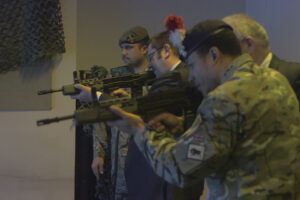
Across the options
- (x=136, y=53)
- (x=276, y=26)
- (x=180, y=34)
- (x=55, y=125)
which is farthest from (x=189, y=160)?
(x=55, y=125)

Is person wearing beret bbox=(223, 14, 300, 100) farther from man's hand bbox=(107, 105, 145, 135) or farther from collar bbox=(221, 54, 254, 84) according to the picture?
Answer: man's hand bbox=(107, 105, 145, 135)

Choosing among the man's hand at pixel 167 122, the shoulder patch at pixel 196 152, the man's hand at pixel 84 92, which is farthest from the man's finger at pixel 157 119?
the man's hand at pixel 84 92

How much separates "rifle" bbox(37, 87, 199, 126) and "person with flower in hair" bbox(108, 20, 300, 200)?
133 millimetres

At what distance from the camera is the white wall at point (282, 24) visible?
2.01 m

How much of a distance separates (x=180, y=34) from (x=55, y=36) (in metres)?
1.70

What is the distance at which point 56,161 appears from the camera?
2.69 metres

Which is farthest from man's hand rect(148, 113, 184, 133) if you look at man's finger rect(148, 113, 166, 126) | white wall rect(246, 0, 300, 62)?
white wall rect(246, 0, 300, 62)

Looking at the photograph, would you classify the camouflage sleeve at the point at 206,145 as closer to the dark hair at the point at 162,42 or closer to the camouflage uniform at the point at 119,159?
the dark hair at the point at 162,42

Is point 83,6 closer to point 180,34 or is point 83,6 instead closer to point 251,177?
point 180,34

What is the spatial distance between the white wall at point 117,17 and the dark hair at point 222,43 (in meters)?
1.93

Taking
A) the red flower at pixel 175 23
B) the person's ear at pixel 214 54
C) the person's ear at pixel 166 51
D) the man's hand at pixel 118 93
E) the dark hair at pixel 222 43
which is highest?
the red flower at pixel 175 23

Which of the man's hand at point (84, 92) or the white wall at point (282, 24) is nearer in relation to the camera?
the man's hand at point (84, 92)

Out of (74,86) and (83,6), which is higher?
(83,6)

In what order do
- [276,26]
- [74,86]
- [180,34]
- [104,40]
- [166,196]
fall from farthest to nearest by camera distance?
[104,40] < [276,26] < [74,86] < [166,196] < [180,34]
